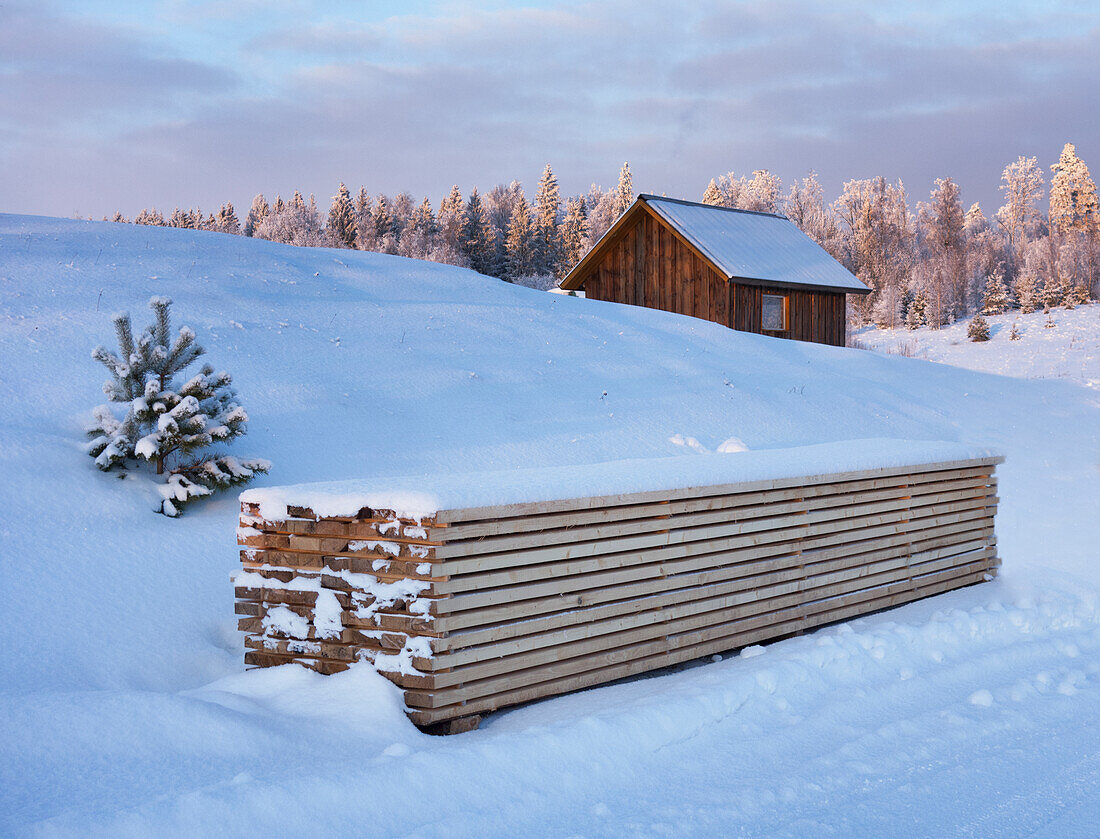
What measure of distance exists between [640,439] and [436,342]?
383 cm

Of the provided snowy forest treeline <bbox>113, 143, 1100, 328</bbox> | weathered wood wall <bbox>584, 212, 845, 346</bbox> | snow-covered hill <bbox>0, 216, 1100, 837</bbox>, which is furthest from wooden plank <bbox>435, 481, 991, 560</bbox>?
snowy forest treeline <bbox>113, 143, 1100, 328</bbox>

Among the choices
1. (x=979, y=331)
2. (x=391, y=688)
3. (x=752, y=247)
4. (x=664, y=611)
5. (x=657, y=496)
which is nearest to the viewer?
(x=391, y=688)

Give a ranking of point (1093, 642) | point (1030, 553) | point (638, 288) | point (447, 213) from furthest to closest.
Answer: point (447, 213), point (638, 288), point (1030, 553), point (1093, 642)

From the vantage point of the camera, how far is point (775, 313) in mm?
23359

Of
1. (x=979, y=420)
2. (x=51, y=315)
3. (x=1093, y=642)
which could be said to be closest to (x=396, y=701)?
(x=1093, y=642)

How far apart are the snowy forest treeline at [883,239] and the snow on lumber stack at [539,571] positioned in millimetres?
44704

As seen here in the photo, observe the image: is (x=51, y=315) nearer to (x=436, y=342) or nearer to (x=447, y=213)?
(x=436, y=342)

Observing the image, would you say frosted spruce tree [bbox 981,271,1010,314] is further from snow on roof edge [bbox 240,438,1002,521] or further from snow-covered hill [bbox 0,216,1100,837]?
snow on roof edge [bbox 240,438,1002,521]

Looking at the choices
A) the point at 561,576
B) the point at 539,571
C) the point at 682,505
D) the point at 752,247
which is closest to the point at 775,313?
the point at 752,247

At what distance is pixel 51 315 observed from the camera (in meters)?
10.6

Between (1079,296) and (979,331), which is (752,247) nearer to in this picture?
(979,331)

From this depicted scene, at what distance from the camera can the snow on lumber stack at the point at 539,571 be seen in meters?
4.40

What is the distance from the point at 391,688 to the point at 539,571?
965mm

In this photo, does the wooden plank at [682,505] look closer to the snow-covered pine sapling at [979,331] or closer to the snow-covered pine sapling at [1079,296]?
the snow-covered pine sapling at [979,331]
